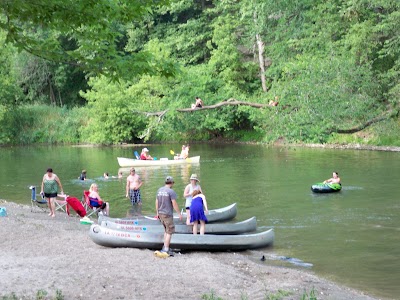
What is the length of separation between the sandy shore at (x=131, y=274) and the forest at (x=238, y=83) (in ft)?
35.5

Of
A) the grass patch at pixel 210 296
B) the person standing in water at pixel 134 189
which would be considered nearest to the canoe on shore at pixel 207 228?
the grass patch at pixel 210 296

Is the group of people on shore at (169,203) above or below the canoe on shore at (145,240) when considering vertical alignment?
above

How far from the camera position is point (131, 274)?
11.8m

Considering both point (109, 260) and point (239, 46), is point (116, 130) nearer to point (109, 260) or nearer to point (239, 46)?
point (239, 46)

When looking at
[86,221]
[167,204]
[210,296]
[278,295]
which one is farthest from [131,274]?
[86,221]

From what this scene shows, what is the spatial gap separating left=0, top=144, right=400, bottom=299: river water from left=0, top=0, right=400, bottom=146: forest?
6.83 feet

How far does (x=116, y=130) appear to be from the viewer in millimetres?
55906

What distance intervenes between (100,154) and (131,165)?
10.1 m

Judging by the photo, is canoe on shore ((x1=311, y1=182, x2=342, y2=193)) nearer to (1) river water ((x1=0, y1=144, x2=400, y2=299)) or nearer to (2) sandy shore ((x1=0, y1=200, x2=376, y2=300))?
(1) river water ((x1=0, y1=144, x2=400, y2=299))

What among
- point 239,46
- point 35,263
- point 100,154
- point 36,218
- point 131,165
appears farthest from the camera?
point 239,46

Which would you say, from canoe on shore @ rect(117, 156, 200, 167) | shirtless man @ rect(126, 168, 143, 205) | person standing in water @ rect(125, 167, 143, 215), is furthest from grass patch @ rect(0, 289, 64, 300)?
canoe on shore @ rect(117, 156, 200, 167)

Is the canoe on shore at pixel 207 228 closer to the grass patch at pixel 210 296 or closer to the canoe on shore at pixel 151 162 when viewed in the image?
the grass patch at pixel 210 296

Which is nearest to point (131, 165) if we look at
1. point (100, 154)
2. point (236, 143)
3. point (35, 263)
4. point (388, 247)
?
point (100, 154)

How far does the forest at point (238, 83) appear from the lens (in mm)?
30661
